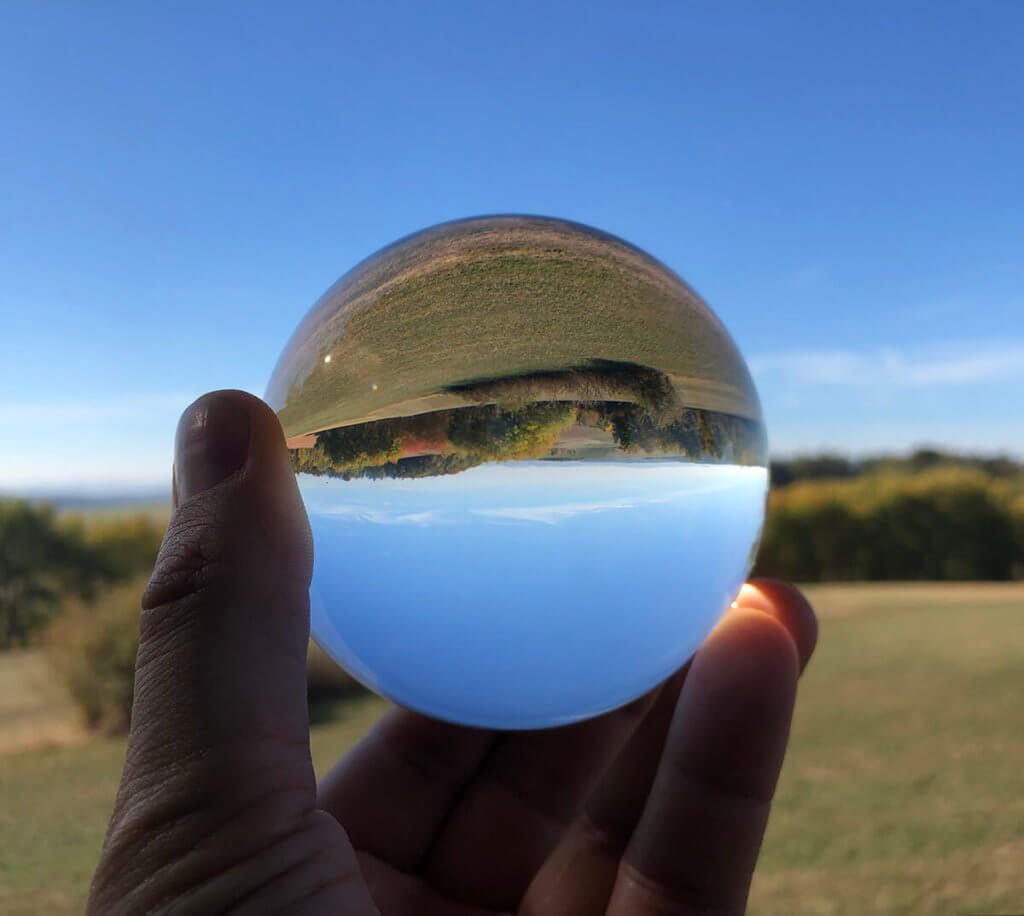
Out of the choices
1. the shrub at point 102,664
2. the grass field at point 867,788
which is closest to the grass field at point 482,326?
the grass field at point 867,788

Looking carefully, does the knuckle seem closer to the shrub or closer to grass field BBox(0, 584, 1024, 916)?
grass field BBox(0, 584, 1024, 916)

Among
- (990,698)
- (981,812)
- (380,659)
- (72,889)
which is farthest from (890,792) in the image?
(380,659)

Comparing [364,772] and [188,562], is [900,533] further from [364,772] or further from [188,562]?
[188,562]

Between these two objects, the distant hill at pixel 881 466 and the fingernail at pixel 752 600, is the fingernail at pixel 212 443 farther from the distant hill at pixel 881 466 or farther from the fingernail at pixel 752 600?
the distant hill at pixel 881 466

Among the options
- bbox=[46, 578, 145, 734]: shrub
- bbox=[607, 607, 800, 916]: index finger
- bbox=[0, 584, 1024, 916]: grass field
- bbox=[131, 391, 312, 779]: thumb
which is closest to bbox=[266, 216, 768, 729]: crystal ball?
bbox=[131, 391, 312, 779]: thumb

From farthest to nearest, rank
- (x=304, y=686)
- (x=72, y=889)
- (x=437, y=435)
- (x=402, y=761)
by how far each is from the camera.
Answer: (x=72, y=889), (x=402, y=761), (x=437, y=435), (x=304, y=686)

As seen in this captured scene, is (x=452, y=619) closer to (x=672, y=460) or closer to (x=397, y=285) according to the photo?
(x=672, y=460)

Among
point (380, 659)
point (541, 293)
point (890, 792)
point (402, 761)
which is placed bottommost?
point (890, 792)
